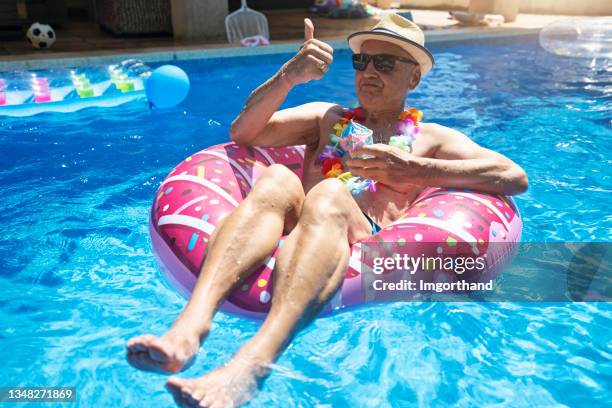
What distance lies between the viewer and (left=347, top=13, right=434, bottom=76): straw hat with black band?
300 centimetres

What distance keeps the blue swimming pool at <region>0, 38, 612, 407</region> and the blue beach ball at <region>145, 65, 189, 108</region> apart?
234 millimetres

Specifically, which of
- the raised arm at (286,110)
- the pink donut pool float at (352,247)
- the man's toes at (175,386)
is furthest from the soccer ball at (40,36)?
the man's toes at (175,386)

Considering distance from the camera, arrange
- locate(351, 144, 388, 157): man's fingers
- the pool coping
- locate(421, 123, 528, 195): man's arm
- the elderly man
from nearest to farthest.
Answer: the elderly man → locate(351, 144, 388, 157): man's fingers → locate(421, 123, 528, 195): man's arm → the pool coping

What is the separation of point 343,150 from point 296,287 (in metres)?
1.09

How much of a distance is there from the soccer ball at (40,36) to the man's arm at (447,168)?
7.65m

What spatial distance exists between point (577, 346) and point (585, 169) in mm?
2622

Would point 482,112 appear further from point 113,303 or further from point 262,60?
point 113,303

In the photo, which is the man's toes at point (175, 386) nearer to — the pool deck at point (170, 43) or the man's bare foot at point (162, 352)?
the man's bare foot at point (162, 352)

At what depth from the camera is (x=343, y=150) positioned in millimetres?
3131

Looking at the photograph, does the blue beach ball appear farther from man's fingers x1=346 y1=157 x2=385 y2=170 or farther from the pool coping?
man's fingers x1=346 y1=157 x2=385 y2=170

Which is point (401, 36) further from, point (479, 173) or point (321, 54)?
point (479, 173)

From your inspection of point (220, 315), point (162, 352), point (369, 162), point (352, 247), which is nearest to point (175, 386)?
point (162, 352)

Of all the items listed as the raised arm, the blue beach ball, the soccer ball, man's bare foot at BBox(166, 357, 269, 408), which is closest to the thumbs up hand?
the raised arm

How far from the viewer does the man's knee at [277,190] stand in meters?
2.48
